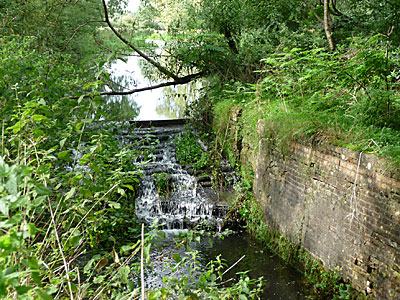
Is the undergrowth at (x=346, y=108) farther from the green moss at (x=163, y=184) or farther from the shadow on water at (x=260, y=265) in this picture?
the green moss at (x=163, y=184)

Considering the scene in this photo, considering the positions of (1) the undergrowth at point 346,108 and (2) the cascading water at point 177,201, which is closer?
(1) the undergrowth at point 346,108

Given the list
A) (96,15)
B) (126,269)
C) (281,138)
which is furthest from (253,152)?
(96,15)

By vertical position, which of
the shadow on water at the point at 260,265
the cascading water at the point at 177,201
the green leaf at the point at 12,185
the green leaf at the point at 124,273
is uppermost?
the green leaf at the point at 12,185

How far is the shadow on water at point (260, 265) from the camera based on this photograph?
5.68m

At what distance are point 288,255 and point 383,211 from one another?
222 cm

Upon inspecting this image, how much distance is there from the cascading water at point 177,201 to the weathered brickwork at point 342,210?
1593mm

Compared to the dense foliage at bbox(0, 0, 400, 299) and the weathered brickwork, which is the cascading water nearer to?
the dense foliage at bbox(0, 0, 400, 299)

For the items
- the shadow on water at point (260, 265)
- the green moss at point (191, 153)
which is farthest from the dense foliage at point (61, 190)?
the green moss at point (191, 153)

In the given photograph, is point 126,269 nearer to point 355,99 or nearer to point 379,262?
point 379,262

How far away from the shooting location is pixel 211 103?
38.2 ft

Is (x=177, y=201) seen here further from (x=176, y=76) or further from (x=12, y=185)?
(x=12, y=185)

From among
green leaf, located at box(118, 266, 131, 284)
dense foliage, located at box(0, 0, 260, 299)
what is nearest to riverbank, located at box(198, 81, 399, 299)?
dense foliage, located at box(0, 0, 260, 299)

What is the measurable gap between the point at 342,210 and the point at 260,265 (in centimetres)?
189

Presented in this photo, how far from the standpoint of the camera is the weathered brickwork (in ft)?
14.7
